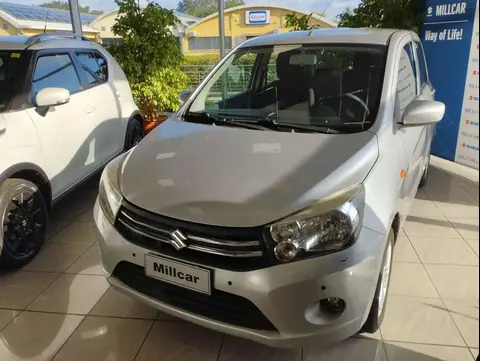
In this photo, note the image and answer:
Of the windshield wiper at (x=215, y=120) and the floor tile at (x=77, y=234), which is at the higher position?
the windshield wiper at (x=215, y=120)

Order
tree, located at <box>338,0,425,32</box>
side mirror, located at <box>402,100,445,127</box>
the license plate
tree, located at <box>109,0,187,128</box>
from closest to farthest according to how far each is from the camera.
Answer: the license plate < side mirror, located at <box>402,100,445,127</box> < tree, located at <box>338,0,425,32</box> < tree, located at <box>109,0,187,128</box>

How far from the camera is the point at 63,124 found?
10.3 feet

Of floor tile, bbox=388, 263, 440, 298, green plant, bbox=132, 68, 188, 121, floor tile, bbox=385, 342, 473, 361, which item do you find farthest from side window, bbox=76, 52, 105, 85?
floor tile, bbox=385, 342, 473, 361

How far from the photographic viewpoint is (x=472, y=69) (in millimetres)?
4168

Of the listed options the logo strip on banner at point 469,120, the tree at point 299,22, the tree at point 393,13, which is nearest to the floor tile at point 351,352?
the logo strip on banner at point 469,120

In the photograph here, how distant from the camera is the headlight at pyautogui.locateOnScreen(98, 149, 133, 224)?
6.23 feet

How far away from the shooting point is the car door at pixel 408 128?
2.26 m

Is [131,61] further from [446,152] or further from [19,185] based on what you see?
[446,152]

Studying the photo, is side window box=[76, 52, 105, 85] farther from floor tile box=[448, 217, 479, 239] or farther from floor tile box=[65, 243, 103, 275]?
floor tile box=[448, 217, 479, 239]

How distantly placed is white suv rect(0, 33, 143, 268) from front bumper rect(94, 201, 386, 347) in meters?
1.65

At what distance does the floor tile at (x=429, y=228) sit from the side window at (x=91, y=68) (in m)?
2.98

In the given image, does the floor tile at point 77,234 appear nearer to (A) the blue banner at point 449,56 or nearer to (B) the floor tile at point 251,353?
(B) the floor tile at point 251,353

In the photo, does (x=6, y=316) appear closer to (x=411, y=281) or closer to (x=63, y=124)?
(x=63, y=124)

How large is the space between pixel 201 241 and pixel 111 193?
23.0 inches
